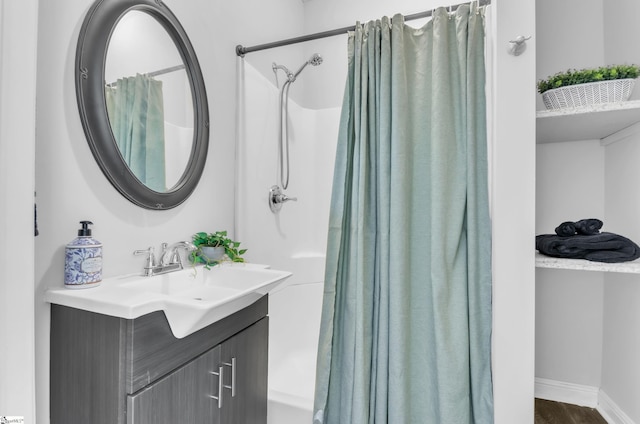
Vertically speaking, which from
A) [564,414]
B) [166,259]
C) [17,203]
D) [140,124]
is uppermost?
[140,124]

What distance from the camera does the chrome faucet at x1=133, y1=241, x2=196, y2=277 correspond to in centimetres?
117

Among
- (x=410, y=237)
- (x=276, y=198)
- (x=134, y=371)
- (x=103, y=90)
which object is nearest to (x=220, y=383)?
(x=134, y=371)

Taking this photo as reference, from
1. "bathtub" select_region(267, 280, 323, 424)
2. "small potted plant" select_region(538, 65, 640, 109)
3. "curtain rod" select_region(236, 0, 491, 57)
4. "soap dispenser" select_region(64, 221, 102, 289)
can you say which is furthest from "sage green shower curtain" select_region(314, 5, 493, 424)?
"soap dispenser" select_region(64, 221, 102, 289)

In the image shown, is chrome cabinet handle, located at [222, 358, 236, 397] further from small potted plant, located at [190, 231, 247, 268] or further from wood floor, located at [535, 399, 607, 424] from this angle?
wood floor, located at [535, 399, 607, 424]

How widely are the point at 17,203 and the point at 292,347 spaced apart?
1.75m

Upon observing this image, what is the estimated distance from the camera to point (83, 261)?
0.91 meters

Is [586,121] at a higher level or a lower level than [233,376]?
higher

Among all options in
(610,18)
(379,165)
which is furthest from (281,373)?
(610,18)

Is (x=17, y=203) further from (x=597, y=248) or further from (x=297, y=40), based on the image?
(x=597, y=248)

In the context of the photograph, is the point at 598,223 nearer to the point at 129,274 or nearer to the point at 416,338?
the point at 416,338

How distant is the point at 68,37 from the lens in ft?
3.19

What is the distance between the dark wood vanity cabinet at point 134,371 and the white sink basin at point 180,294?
0.12 ft

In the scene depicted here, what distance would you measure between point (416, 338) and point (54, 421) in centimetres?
129

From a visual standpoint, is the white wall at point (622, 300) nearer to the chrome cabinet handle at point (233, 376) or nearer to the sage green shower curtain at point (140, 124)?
the chrome cabinet handle at point (233, 376)
